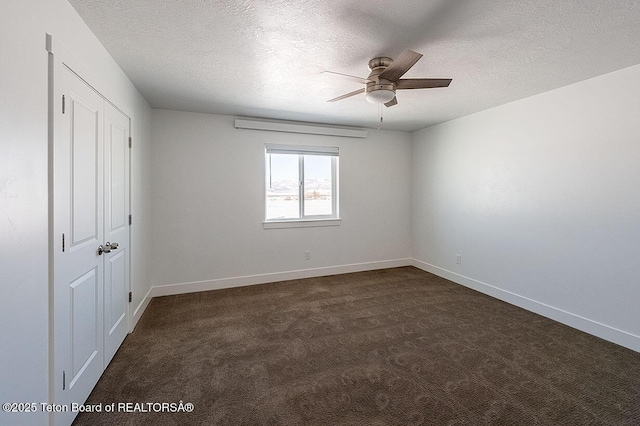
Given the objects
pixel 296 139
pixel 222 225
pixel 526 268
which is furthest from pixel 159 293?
pixel 526 268

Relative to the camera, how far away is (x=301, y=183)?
173 inches

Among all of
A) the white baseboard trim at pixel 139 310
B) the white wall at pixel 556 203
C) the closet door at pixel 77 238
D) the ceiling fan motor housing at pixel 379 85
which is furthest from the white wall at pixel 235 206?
the ceiling fan motor housing at pixel 379 85

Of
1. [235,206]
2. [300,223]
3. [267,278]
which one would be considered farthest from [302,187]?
[267,278]

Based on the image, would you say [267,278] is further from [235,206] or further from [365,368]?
[365,368]

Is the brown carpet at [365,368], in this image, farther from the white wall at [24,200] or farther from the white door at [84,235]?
the white wall at [24,200]

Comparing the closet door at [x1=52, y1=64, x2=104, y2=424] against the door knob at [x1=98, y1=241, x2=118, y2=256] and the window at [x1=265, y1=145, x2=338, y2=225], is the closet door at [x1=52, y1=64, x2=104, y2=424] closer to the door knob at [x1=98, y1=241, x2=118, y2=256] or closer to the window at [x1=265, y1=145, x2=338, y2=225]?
the door knob at [x1=98, y1=241, x2=118, y2=256]

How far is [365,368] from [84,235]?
214cm

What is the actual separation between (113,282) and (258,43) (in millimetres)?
2192

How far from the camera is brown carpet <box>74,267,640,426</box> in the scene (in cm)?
166

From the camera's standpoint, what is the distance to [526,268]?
10.5 feet

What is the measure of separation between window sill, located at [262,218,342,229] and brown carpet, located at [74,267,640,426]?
1.23 m

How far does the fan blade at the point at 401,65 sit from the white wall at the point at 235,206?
2343 millimetres

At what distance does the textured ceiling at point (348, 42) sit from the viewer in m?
1.63

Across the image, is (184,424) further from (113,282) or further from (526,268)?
(526,268)
